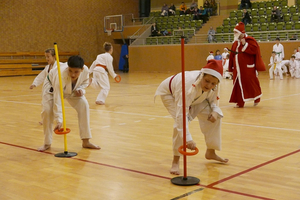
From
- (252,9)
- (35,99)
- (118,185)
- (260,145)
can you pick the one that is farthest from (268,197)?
(252,9)

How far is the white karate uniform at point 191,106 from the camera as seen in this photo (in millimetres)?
3723

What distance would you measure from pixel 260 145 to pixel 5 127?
4278 mm

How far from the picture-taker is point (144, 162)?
14.5 ft

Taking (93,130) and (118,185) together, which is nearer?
(118,185)

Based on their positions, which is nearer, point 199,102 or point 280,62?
point 199,102

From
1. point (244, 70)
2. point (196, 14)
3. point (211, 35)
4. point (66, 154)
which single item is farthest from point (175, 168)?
point (196, 14)

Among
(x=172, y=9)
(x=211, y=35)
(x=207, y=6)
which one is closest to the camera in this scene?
(x=211, y=35)

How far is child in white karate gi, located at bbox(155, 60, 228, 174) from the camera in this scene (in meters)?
3.63

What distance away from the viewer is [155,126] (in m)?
6.69

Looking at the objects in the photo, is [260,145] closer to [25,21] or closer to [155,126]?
[155,126]

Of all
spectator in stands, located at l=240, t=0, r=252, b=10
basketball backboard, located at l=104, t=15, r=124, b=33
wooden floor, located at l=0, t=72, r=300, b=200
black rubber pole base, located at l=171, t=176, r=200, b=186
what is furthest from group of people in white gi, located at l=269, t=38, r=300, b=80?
black rubber pole base, located at l=171, t=176, r=200, b=186

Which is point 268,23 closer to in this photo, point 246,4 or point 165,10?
point 246,4

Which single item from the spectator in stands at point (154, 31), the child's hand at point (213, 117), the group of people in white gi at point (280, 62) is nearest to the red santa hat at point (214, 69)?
the child's hand at point (213, 117)

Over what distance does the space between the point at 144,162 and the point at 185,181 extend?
90 cm
